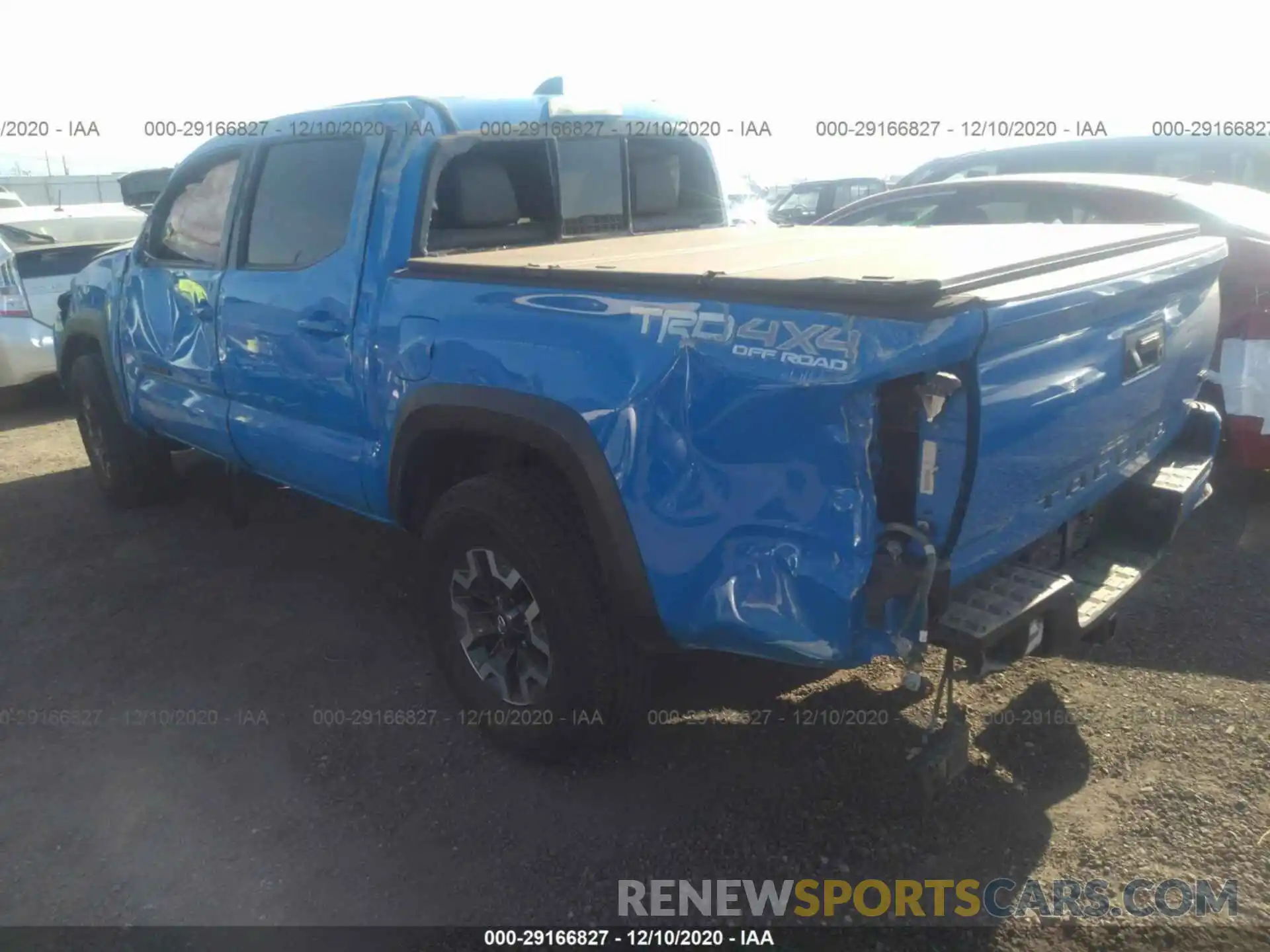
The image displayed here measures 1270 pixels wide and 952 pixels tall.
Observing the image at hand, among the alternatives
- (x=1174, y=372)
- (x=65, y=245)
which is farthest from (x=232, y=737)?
(x=65, y=245)

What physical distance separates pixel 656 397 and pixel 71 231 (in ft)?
27.1

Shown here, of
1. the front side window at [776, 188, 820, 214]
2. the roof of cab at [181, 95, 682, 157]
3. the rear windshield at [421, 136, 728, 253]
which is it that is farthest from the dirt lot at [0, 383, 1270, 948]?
the front side window at [776, 188, 820, 214]

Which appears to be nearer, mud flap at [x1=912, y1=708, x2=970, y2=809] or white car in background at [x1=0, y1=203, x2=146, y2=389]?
mud flap at [x1=912, y1=708, x2=970, y2=809]

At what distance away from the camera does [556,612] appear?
104 inches

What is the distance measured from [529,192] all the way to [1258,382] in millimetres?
3232

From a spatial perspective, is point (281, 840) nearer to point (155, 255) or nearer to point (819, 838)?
point (819, 838)

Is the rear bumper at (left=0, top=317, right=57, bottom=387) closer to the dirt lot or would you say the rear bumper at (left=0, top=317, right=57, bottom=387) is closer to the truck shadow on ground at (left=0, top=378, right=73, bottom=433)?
the truck shadow on ground at (left=0, top=378, right=73, bottom=433)

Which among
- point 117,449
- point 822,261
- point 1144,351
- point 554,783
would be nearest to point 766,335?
point 822,261

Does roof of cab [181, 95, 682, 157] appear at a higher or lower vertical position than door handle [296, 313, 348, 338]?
higher

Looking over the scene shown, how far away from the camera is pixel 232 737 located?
3211mm

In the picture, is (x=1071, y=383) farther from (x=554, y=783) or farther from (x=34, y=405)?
(x=34, y=405)

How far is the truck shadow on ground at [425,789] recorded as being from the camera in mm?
2512

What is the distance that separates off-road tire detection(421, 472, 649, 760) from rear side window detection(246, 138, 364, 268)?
117 cm

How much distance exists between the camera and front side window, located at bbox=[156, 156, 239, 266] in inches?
157
